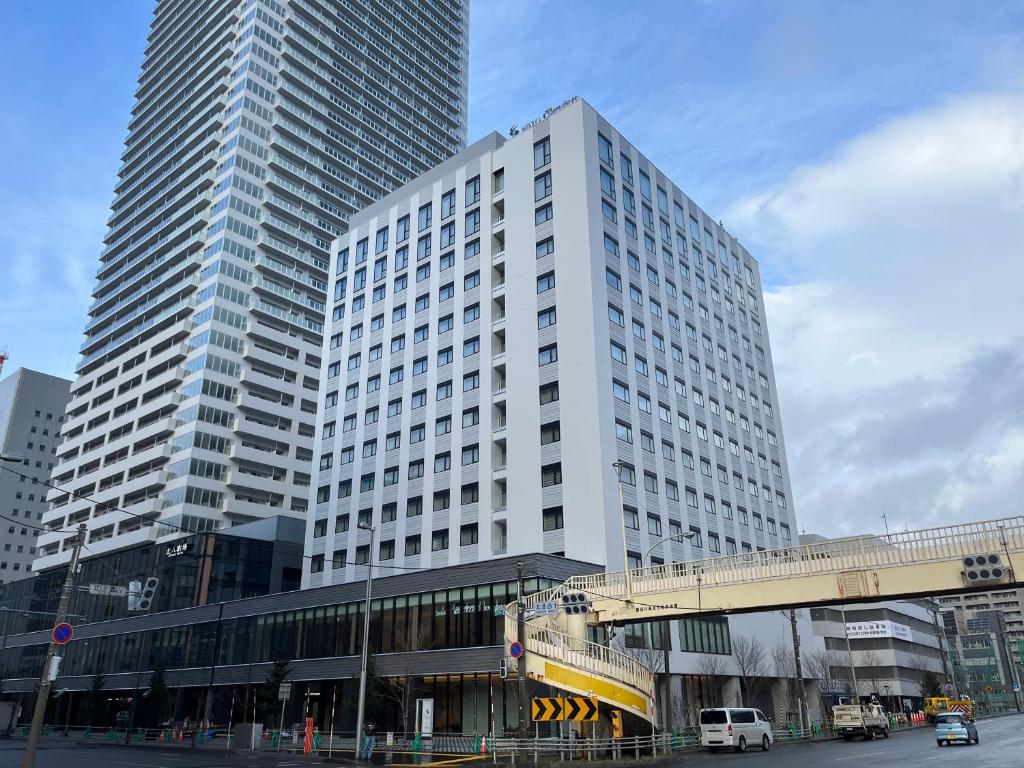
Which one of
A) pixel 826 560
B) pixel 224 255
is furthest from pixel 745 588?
pixel 224 255

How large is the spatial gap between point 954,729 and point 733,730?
11.5m

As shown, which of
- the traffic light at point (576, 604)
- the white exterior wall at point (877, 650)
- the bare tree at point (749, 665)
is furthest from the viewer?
the white exterior wall at point (877, 650)

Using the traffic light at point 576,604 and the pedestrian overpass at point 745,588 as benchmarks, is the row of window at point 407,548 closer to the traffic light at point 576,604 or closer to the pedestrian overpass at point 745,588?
the pedestrian overpass at point 745,588

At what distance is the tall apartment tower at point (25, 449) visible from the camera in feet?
480

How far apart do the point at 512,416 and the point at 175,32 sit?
115 m

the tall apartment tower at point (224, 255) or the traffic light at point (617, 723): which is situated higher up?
the tall apartment tower at point (224, 255)

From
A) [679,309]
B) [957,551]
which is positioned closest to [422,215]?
[679,309]

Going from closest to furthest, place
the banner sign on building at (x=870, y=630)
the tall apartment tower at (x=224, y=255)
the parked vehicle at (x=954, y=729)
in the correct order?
the parked vehicle at (x=954, y=729) → the tall apartment tower at (x=224, y=255) → the banner sign on building at (x=870, y=630)

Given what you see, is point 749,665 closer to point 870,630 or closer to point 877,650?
point 870,630

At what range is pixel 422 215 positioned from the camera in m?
75.4

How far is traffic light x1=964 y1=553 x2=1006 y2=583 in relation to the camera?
93.0ft

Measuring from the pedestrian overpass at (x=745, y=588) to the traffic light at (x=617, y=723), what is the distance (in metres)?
0.38

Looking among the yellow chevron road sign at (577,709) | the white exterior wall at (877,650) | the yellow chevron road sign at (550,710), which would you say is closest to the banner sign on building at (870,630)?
the white exterior wall at (877,650)

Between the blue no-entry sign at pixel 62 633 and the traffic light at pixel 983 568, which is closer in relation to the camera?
the blue no-entry sign at pixel 62 633
